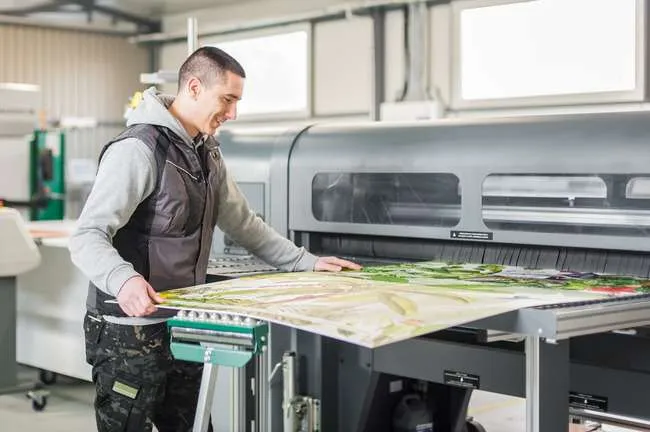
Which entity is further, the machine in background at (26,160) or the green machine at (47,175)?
the green machine at (47,175)

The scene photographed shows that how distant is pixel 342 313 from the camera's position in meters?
1.65

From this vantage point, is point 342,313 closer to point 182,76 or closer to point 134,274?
point 134,274

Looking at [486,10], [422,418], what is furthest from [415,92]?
[422,418]

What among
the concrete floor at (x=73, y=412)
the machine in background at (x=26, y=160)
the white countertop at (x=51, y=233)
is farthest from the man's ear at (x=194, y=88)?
the machine in background at (x=26, y=160)

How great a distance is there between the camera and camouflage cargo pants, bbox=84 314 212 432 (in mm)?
2186

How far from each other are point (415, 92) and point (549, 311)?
20.1 ft

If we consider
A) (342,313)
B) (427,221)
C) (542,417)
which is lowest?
(542,417)

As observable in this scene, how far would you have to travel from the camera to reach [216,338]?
5.96ft

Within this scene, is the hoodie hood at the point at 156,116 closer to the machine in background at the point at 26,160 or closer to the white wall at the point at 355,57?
the machine in background at the point at 26,160

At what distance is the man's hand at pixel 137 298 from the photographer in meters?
1.92

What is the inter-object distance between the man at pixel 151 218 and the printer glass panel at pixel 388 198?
0.50 meters

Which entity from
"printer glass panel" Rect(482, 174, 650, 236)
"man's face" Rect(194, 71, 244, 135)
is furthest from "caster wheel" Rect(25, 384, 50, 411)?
"printer glass panel" Rect(482, 174, 650, 236)

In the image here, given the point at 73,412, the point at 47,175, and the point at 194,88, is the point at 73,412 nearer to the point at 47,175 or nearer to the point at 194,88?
the point at 194,88

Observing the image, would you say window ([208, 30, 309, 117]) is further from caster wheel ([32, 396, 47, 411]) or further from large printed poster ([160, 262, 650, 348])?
large printed poster ([160, 262, 650, 348])
